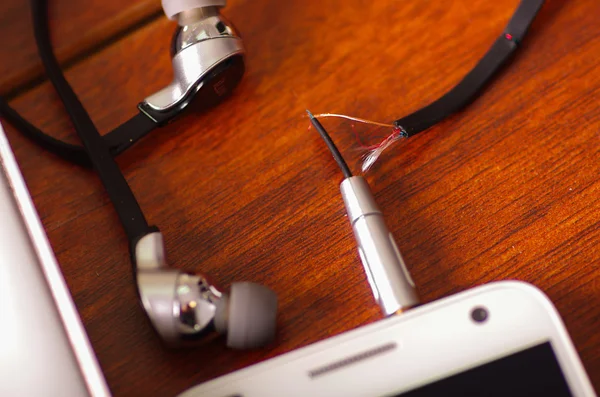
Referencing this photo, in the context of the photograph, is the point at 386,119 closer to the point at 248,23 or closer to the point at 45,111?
the point at 248,23

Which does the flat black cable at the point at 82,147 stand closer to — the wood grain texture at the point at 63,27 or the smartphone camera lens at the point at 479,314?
the wood grain texture at the point at 63,27

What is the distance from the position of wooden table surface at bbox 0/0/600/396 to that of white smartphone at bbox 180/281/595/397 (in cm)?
4

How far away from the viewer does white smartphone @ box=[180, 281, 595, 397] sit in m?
0.31

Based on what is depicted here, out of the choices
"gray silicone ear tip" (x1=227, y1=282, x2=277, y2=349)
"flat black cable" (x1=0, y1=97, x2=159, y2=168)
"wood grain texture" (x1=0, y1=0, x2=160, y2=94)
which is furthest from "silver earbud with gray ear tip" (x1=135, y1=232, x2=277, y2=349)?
"wood grain texture" (x1=0, y1=0, x2=160, y2=94)

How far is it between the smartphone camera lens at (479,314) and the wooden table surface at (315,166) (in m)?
0.04

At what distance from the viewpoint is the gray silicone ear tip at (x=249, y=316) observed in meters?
0.33

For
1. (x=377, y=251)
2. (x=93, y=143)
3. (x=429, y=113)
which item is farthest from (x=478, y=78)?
(x=93, y=143)

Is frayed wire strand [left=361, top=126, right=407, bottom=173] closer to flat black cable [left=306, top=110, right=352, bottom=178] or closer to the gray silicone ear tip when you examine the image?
flat black cable [left=306, top=110, right=352, bottom=178]

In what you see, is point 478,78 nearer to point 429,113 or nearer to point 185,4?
point 429,113

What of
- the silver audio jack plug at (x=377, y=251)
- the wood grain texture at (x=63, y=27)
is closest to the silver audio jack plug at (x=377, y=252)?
the silver audio jack plug at (x=377, y=251)

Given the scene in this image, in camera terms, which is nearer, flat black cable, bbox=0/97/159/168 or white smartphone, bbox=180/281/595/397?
white smartphone, bbox=180/281/595/397

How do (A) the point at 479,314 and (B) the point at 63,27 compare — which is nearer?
(A) the point at 479,314

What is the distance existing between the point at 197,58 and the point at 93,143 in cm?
9

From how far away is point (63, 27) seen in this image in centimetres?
47
